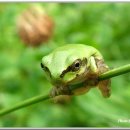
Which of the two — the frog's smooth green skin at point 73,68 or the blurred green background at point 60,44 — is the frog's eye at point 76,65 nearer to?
the frog's smooth green skin at point 73,68

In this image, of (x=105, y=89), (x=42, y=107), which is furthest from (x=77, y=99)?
(x=105, y=89)

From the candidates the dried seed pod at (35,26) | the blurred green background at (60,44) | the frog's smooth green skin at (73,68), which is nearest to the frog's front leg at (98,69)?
the frog's smooth green skin at (73,68)

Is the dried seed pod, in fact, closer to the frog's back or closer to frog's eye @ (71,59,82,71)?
the frog's back

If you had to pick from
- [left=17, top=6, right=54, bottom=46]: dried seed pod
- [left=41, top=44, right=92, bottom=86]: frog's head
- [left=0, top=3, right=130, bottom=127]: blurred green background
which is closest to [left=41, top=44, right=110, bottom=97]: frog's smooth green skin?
[left=41, top=44, right=92, bottom=86]: frog's head

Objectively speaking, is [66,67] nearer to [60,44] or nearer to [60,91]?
[60,91]

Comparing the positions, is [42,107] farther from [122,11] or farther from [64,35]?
[122,11]

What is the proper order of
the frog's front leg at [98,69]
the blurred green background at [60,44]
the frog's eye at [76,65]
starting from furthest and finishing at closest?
the blurred green background at [60,44] → the frog's eye at [76,65] → the frog's front leg at [98,69]
